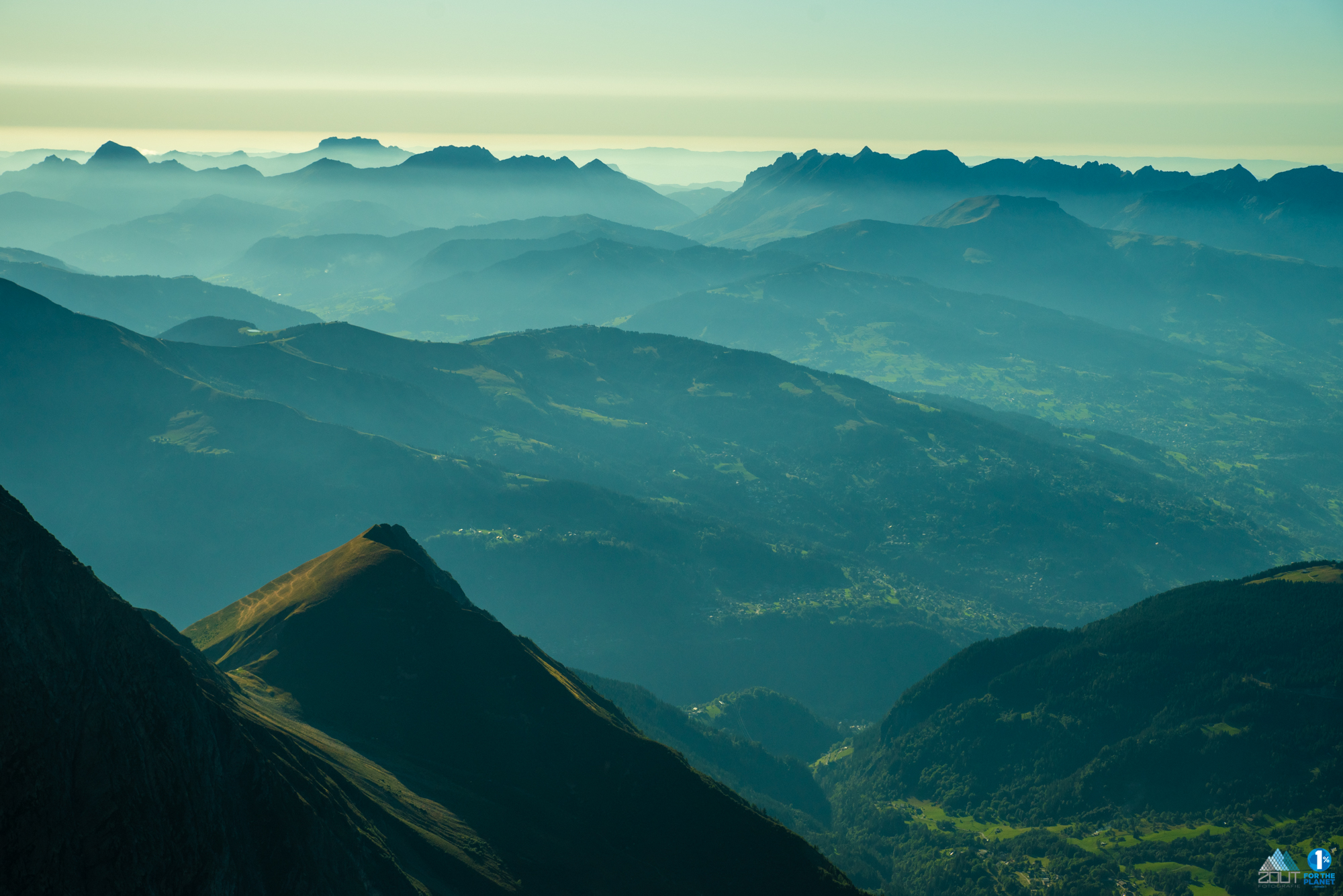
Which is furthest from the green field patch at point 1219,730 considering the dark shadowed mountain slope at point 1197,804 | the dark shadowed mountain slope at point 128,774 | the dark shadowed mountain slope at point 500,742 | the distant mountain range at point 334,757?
the dark shadowed mountain slope at point 128,774

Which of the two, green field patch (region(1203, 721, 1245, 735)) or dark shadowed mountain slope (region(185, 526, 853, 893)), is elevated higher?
dark shadowed mountain slope (region(185, 526, 853, 893))

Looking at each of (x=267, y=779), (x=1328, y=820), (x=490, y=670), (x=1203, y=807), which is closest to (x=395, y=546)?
(x=490, y=670)

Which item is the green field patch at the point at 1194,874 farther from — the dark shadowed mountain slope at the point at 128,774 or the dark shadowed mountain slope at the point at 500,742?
the dark shadowed mountain slope at the point at 128,774

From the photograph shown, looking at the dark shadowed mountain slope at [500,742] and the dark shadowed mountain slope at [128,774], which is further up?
the dark shadowed mountain slope at [128,774]

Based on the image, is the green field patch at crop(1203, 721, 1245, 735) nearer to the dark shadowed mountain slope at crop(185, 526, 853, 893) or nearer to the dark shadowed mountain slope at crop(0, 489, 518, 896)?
the dark shadowed mountain slope at crop(185, 526, 853, 893)

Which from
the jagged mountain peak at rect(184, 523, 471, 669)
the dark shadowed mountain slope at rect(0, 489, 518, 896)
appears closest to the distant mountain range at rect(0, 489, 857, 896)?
the dark shadowed mountain slope at rect(0, 489, 518, 896)

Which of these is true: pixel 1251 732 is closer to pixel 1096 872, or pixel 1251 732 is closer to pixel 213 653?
pixel 1096 872
